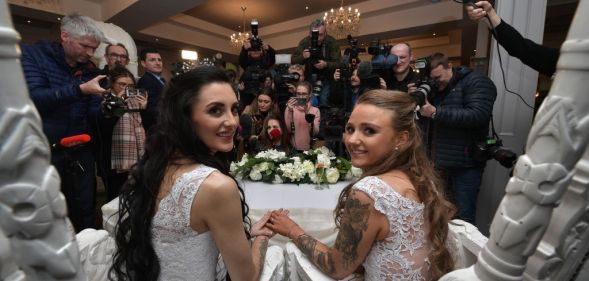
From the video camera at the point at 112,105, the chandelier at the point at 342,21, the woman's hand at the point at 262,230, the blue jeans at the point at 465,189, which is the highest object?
the chandelier at the point at 342,21

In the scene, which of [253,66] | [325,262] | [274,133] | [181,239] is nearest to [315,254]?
[325,262]

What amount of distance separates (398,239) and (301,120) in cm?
206

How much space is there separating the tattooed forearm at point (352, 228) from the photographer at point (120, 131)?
206cm

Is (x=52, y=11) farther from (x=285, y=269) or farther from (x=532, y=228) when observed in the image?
(x=532, y=228)

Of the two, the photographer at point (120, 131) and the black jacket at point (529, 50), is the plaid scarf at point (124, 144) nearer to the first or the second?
the photographer at point (120, 131)

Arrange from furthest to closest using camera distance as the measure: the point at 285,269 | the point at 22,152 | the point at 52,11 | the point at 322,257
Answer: the point at 52,11, the point at 285,269, the point at 322,257, the point at 22,152

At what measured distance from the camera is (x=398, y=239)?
1.07 m

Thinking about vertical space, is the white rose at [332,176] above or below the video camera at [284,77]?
below

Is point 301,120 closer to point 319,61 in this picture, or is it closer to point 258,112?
point 258,112

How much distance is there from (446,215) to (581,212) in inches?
26.7

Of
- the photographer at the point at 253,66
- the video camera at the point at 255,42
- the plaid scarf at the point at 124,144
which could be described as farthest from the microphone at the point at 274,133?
the plaid scarf at the point at 124,144

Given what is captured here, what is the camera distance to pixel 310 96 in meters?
3.14

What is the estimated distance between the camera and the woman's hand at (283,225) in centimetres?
135

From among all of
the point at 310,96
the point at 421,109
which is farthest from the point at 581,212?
the point at 310,96
